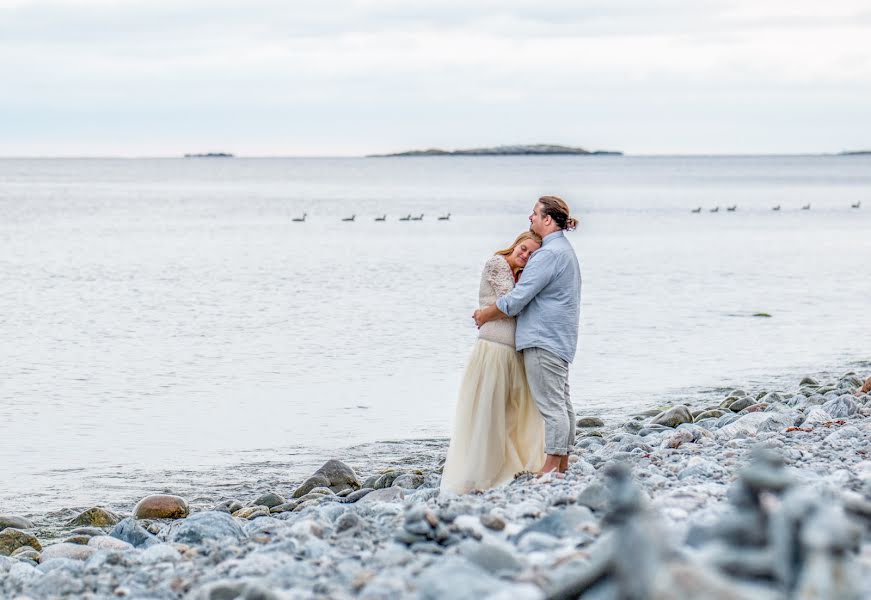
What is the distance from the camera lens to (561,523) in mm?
6039

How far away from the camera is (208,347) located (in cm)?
2158

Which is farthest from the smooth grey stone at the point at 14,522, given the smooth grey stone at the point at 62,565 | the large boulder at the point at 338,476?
the large boulder at the point at 338,476

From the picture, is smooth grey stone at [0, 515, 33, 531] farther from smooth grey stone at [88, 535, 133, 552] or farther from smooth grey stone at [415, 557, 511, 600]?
smooth grey stone at [415, 557, 511, 600]

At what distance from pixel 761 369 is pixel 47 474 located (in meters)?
11.2

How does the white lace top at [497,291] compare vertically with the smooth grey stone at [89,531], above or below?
above

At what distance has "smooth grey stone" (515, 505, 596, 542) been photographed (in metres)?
5.96

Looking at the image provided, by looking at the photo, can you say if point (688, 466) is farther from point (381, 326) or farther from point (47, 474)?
point (381, 326)

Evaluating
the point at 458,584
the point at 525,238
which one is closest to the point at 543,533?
the point at 458,584

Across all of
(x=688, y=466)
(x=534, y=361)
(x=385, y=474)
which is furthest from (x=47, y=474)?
(x=688, y=466)

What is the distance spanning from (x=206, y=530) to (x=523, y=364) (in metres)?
2.52

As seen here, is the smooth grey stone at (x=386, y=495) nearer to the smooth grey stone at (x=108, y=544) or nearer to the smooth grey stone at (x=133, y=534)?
the smooth grey stone at (x=133, y=534)

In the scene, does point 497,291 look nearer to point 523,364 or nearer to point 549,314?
point 549,314

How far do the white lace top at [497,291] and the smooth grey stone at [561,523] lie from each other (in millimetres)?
2599

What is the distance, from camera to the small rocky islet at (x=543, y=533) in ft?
11.8
